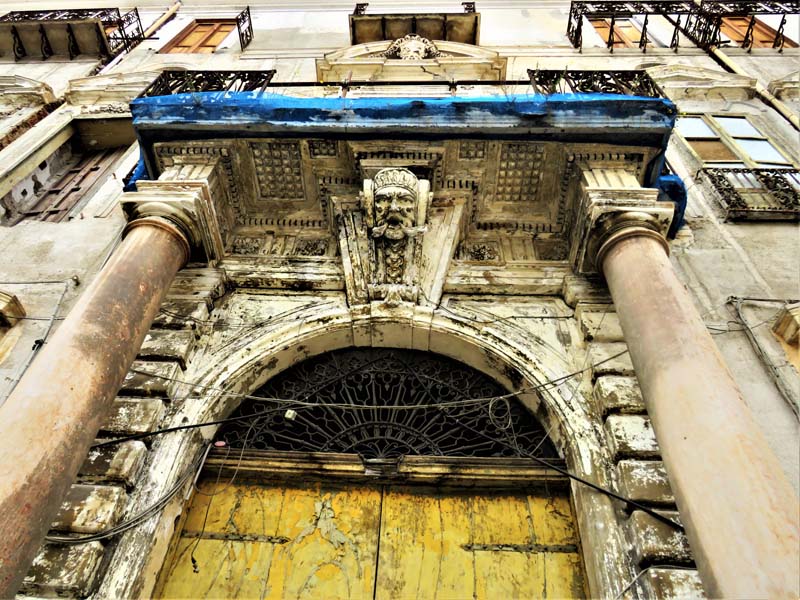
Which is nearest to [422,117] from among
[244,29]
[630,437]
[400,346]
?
[400,346]

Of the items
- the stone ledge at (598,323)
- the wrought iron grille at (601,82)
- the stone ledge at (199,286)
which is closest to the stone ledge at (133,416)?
the stone ledge at (199,286)

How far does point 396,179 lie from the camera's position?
5.94m

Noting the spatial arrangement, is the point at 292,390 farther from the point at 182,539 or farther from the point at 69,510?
the point at 69,510

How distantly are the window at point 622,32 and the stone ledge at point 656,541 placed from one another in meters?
11.2

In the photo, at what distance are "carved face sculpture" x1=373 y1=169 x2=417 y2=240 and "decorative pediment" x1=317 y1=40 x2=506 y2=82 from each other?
5.08m

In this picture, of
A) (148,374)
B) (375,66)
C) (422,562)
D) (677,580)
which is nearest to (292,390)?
(148,374)

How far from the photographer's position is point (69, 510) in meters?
4.21

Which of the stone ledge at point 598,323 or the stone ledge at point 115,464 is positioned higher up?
the stone ledge at point 598,323

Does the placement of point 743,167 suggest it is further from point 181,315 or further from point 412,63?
point 181,315

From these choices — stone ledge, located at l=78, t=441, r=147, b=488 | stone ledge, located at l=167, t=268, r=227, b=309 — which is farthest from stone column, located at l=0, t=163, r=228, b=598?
stone ledge, located at l=78, t=441, r=147, b=488

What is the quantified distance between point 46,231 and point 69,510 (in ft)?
14.4

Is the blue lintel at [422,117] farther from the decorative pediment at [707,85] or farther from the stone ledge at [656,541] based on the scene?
the decorative pediment at [707,85]

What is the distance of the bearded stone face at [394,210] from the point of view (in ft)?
19.1

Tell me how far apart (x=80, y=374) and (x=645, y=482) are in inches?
169
